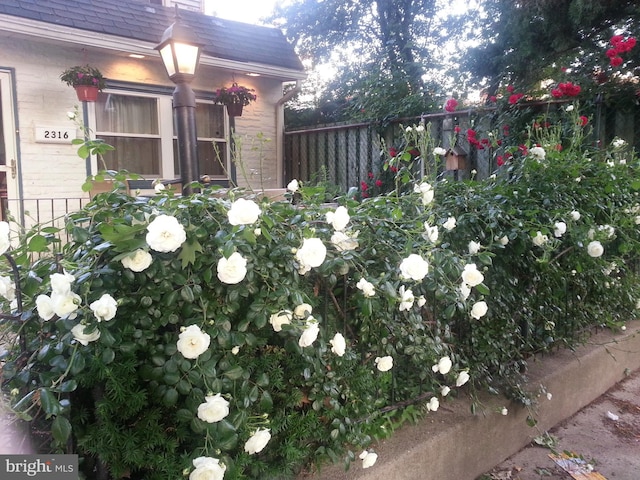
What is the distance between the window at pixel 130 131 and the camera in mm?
Result: 6406

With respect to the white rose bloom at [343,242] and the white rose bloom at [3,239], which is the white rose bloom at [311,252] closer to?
the white rose bloom at [343,242]

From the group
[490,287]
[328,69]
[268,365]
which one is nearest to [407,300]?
[268,365]

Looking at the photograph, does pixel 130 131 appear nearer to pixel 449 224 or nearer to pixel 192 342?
pixel 449 224

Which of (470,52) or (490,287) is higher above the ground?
(470,52)

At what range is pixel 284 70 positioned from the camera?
7395 mm

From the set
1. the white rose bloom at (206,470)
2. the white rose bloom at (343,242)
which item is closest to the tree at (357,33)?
the white rose bloom at (343,242)

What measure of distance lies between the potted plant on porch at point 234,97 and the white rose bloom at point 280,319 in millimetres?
6050

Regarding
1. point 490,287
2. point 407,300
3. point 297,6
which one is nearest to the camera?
point 407,300

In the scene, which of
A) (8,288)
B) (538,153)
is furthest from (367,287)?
(538,153)

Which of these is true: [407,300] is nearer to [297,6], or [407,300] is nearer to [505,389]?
[505,389]

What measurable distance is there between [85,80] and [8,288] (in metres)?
4.98

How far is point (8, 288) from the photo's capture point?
54.4 inches

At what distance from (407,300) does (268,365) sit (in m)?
0.50

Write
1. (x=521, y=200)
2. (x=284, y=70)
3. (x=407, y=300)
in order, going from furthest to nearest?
1. (x=284, y=70)
2. (x=521, y=200)
3. (x=407, y=300)
